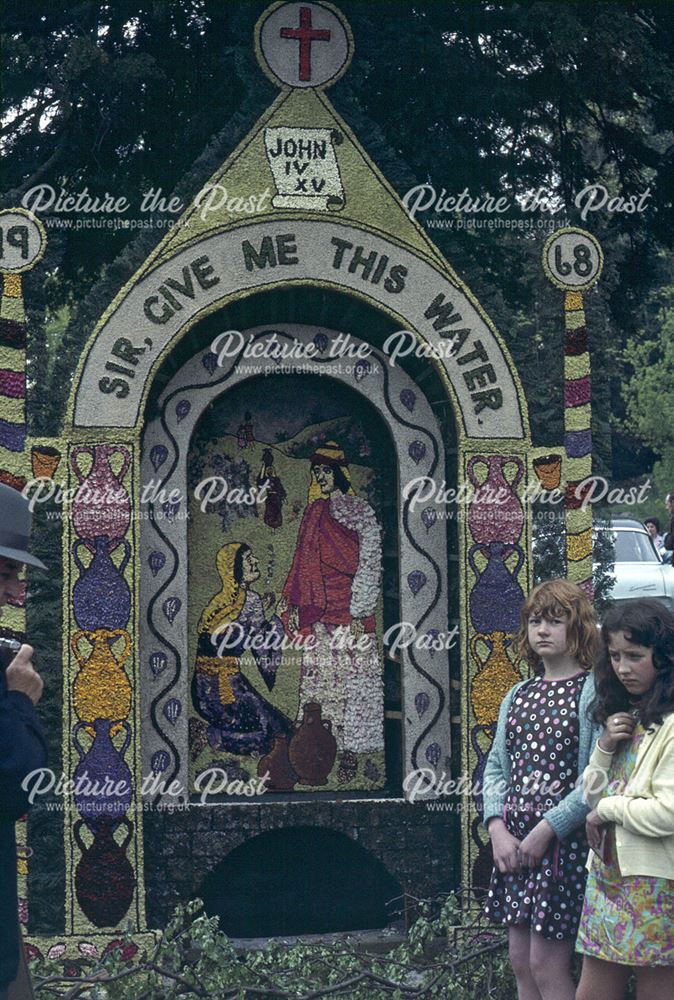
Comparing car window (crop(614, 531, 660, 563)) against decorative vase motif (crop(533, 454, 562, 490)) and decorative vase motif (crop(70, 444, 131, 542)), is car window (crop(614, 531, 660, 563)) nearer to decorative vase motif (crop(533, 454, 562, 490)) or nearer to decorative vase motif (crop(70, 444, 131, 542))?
decorative vase motif (crop(533, 454, 562, 490))

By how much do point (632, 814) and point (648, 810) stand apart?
6cm

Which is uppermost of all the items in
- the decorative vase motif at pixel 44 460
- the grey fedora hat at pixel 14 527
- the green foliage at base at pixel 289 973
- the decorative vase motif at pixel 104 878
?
the decorative vase motif at pixel 44 460

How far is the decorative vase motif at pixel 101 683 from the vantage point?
728 cm

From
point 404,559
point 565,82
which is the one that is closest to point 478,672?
point 404,559

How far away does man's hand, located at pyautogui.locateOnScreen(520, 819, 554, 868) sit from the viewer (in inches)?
211

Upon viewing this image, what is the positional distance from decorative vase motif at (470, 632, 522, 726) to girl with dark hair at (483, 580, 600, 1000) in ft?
6.41

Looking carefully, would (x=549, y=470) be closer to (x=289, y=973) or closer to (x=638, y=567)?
(x=289, y=973)

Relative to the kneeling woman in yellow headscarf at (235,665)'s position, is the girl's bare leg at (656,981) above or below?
below

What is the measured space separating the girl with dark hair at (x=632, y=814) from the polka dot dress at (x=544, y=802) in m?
0.52

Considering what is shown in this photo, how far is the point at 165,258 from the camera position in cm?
749

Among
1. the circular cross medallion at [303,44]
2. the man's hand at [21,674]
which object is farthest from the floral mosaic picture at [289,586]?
the man's hand at [21,674]

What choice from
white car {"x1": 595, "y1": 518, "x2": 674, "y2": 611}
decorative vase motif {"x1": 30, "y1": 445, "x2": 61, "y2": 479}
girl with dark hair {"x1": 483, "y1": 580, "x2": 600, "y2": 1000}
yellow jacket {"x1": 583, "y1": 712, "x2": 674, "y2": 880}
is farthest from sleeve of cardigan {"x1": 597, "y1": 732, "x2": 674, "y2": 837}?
white car {"x1": 595, "y1": 518, "x2": 674, "y2": 611}

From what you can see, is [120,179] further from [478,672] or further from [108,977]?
[108,977]

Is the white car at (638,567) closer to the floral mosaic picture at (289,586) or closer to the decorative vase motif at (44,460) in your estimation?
the floral mosaic picture at (289,586)
